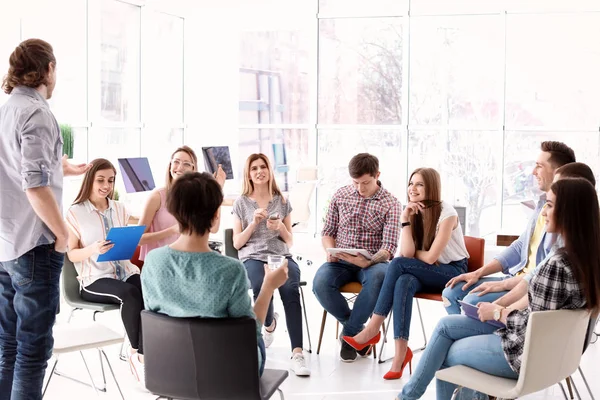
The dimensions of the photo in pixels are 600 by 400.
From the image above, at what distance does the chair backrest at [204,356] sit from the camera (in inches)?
105

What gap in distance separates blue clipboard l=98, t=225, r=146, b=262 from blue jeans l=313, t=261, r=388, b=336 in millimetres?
1198

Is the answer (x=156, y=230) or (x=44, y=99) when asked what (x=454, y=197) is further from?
(x=44, y=99)

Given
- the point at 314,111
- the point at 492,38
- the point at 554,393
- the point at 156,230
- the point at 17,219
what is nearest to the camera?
the point at 17,219

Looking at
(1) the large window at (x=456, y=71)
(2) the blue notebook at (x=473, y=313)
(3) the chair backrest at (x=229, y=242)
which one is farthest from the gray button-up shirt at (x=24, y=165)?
(1) the large window at (x=456, y=71)

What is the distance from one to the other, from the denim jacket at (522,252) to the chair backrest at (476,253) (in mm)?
319

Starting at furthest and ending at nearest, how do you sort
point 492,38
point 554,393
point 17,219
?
point 492,38, point 554,393, point 17,219

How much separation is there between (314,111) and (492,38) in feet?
7.41

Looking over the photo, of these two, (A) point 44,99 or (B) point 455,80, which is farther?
(B) point 455,80

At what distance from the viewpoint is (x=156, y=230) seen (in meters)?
4.78

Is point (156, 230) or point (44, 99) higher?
point (44, 99)

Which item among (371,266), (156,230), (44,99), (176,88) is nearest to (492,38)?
(176,88)

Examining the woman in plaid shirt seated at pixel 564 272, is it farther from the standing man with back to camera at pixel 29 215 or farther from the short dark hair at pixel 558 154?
the standing man with back to camera at pixel 29 215

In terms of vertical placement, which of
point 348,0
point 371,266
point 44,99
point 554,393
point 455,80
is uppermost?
point 348,0

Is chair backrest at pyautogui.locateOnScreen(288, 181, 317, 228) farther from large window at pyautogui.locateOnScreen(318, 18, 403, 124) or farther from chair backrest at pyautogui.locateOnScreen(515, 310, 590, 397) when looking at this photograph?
chair backrest at pyautogui.locateOnScreen(515, 310, 590, 397)
